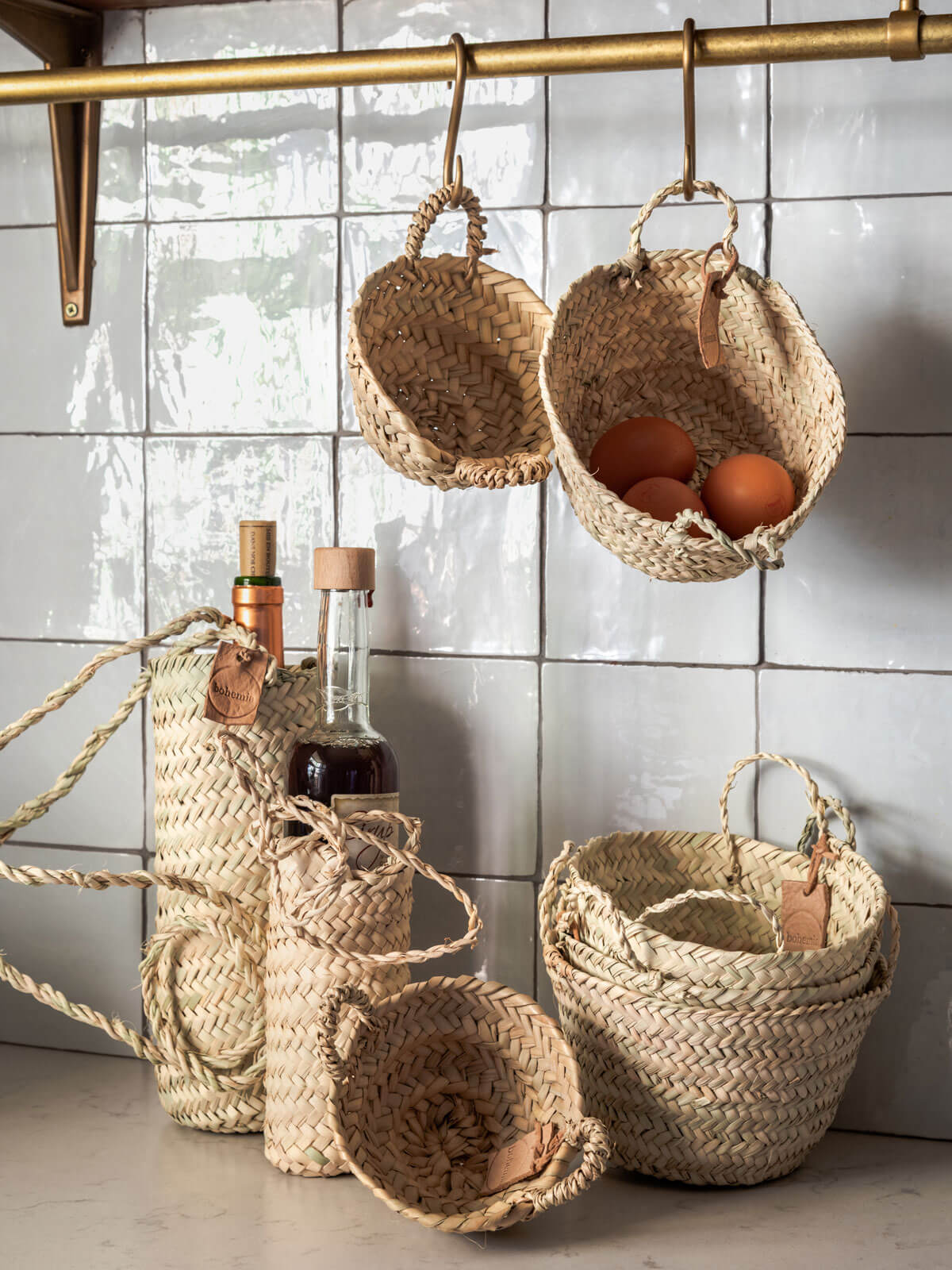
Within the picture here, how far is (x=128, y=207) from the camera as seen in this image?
3.70ft

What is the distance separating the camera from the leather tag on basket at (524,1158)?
0.82m

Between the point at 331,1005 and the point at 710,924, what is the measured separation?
1.05ft

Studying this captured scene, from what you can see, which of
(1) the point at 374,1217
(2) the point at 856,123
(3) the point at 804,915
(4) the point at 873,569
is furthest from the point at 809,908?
(2) the point at 856,123

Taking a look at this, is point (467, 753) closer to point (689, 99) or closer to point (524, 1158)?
point (524, 1158)

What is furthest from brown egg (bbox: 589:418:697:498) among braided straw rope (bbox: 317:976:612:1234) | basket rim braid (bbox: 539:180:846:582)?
braided straw rope (bbox: 317:976:612:1234)

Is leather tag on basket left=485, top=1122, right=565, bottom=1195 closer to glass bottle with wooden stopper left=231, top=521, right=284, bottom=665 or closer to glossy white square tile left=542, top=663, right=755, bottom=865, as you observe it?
glossy white square tile left=542, top=663, right=755, bottom=865

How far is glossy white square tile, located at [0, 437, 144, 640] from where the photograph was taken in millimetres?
1146

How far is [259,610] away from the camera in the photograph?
38.7 inches

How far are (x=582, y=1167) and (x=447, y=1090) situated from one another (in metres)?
0.14

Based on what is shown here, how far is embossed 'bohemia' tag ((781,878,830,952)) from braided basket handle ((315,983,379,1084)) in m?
0.31

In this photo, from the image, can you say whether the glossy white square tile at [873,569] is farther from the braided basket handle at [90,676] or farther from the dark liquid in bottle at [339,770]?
the braided basket handle at [90,676]

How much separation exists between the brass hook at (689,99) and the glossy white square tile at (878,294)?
154 millimetres

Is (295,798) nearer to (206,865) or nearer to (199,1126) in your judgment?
(206,865)

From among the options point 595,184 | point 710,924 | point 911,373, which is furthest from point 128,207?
point 710,924
